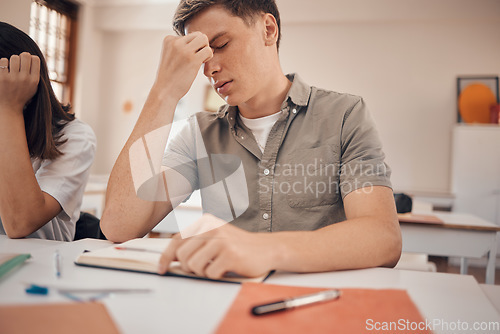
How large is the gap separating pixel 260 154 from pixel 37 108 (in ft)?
2.25

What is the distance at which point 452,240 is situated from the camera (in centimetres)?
195

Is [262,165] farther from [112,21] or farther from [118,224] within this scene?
[112,21]

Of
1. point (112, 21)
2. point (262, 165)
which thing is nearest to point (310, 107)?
point (262, 165)

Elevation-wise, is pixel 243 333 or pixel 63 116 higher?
pixel 63 116

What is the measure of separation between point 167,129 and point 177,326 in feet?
1.85

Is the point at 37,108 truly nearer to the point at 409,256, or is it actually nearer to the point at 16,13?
the point at 16,13

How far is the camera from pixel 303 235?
692mm

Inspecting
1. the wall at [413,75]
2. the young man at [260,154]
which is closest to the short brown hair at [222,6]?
the young man at [260,154]

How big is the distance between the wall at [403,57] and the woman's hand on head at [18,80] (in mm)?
3370

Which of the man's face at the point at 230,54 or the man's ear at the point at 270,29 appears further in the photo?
the man's ear at the point at 270,29

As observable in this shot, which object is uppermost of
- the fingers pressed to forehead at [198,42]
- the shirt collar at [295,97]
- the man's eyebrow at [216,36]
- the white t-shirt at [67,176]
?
the man's eyebrow at [216,36]

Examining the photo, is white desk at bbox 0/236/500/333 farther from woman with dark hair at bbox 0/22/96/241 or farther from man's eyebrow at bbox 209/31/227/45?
man's eyebrow at bbox 209/31/227/45

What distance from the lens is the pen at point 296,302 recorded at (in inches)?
18.4

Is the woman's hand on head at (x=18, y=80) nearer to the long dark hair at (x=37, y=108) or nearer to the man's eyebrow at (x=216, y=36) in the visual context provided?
the long dark hair at (x=37, y=108)
